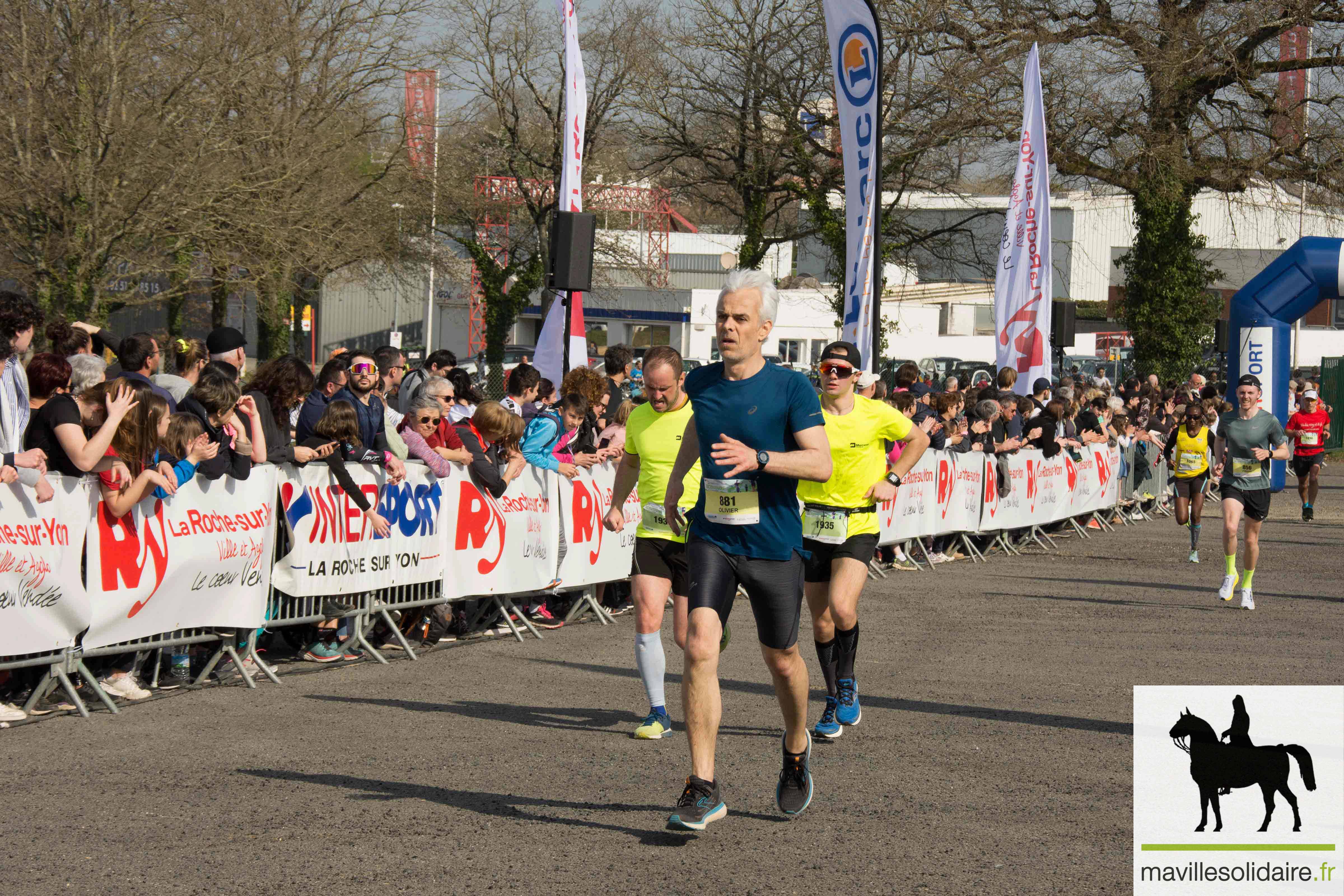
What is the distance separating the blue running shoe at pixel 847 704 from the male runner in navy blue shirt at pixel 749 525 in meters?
2.01

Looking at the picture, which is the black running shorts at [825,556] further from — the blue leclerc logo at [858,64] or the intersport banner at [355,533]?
the blue leclerc logo at [858,64]

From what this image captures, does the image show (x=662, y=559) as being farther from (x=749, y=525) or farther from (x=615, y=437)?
(x=615, y=437)

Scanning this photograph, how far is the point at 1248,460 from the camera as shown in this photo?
12.9m

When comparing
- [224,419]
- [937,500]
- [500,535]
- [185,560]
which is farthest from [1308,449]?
[185,560]

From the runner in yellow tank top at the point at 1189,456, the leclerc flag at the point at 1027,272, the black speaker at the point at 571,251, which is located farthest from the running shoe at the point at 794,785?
the leclerc flag at the point at 1027,272

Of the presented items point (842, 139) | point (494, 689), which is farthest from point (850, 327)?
point (494, 689)

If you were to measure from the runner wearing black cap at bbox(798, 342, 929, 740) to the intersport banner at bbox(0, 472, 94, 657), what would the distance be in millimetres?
3610

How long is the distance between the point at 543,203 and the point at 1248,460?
30970mm

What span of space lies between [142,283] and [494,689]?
15.6 m

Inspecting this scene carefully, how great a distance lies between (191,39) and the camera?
20.6m

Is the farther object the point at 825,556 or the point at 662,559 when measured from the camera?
the point at 825,556

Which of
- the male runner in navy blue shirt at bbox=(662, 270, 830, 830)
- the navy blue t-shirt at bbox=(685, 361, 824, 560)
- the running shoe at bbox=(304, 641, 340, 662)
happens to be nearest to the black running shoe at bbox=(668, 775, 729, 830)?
the male runner in navy blue shirt at bbox=(662, 270, 830, 830)

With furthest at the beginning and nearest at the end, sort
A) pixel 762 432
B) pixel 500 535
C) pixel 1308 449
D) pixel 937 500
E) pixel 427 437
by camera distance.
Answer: pixel 1308 449 < pixel 937 500 < pixel 500 535 < pixel 427 437 < pixel 762 432

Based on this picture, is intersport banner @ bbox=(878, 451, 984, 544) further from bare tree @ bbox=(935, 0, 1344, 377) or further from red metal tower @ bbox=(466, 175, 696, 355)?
red metal tower @ bbox=(466, 175, 696, 355)
